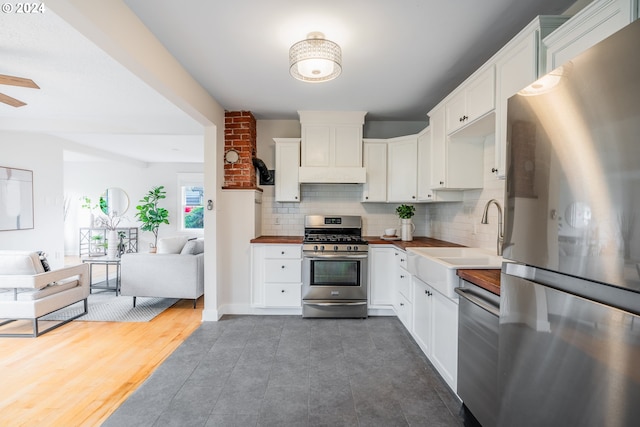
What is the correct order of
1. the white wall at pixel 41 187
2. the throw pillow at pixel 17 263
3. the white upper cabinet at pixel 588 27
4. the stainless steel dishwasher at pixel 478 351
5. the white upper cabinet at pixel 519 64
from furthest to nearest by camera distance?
the white wall at pixel 41 187, the throw pillow at pixel 17 263, the white upper cabinet at pixel 519 64, the stainless steel dishwasher at pixel 478 351, the white upper cabinet at pixel 588 27

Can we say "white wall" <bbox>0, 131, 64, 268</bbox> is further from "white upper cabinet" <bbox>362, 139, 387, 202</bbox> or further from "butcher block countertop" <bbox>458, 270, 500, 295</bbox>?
"butcher block countertop" <bbox>458, 270, 500, 295</bbox>

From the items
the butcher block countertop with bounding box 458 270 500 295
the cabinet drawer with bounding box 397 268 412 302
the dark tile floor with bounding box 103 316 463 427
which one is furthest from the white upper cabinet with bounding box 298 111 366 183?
the butcher block countertop with bounding box 458 270 500 295

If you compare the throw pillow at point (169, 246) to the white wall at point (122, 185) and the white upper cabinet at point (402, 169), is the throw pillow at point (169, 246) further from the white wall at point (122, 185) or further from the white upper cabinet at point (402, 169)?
the white wall at point (122, 185)

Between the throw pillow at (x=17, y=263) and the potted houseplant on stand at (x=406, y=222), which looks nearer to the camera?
the throw pillow at (x=17, y=263)

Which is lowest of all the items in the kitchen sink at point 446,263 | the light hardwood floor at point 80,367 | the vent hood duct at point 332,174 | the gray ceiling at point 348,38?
the light hardwood floor at point 80,367

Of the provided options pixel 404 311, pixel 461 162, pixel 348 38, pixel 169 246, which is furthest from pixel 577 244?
pixel 169 246

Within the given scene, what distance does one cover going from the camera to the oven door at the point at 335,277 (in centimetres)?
343

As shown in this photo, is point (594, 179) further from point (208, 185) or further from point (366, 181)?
point (208, 185)

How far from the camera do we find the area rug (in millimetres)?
3461

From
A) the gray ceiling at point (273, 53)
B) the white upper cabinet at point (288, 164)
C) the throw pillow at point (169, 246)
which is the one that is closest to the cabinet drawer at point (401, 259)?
the white upper cabinet at point (288, 164)

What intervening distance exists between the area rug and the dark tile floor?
1043 mm

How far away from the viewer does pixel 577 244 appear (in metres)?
0.83

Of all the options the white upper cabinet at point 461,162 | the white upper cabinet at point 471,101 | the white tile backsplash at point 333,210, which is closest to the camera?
the white upper cabinet at point 471,101

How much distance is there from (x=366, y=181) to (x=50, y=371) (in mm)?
3454
